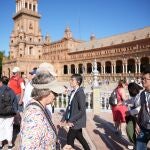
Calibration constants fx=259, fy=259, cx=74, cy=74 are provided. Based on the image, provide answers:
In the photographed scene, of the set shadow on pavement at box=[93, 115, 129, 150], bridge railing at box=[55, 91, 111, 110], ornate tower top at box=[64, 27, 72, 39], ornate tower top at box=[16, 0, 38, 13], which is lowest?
shadow on pavement at box=[93, 115, 129, 150]

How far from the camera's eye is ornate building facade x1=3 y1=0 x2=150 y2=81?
44.8 metres

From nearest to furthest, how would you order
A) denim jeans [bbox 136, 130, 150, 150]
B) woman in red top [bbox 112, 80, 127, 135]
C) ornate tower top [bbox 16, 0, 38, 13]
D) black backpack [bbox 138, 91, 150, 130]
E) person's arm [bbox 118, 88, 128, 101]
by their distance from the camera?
black backpack [bbox 138, 91, 150, 130] < denim jeans [bbox 136, 130, 150, 150] < person's arm [bbox 118, 88, 128, 101] < woman in red top [bbox 112, 80, 127, 135] < ornate tower top [bbox 16, 0, 38, 13]

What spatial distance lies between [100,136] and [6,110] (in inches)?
115

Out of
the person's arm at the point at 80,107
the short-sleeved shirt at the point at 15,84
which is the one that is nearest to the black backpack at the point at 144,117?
the person's arm at the point at 80,107

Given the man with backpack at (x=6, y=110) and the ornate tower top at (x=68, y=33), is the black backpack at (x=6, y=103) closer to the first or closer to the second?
the man with backpack at (x=6, y=110)

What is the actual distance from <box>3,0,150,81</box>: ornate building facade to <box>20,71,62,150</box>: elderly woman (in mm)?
36633

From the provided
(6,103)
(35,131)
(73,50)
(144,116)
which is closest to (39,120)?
(35,131)

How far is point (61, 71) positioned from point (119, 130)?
54.9 m

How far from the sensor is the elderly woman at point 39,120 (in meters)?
2.30

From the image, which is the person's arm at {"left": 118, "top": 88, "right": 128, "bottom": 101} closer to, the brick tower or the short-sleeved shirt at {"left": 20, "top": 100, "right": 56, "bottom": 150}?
the short-sleeved shirt at {"left": 20, "top": 100, "right": 56, "bottom": 150}

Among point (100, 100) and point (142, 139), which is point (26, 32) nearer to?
point (100, 100)

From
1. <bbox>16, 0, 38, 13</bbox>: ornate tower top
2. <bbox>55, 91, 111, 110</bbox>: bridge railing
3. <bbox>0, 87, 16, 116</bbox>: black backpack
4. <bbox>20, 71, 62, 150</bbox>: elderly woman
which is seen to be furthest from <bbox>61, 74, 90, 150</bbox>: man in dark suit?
<bbox>16, 0, 38, 13</bbox>: ornate tower top

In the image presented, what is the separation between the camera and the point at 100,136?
7625 millimetres

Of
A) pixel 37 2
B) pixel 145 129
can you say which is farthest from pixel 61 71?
pixel 145 129
